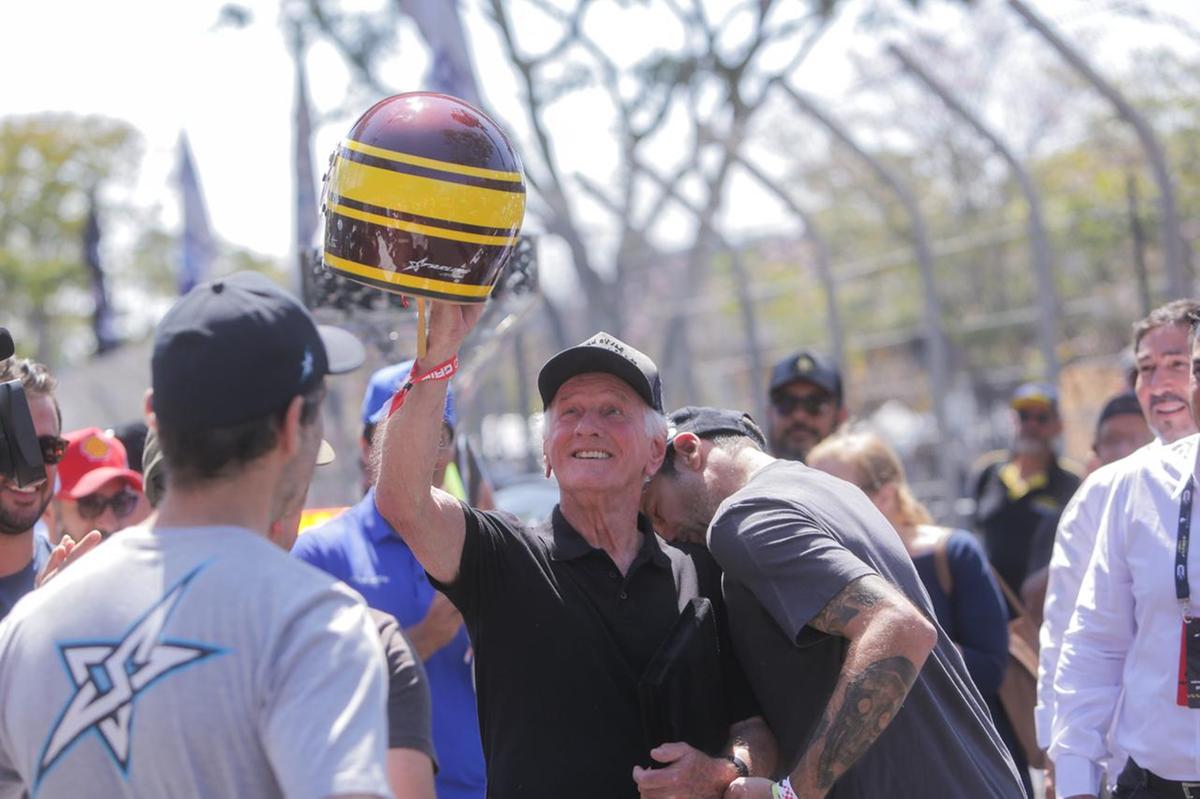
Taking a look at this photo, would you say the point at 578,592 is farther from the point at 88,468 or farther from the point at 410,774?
the point at 88,468

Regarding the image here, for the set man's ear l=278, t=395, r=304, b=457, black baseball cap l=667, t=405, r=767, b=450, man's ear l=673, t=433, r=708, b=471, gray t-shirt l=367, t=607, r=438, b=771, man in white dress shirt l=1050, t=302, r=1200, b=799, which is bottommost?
man in white dress shirt l=1050, t=302, r=1200, b=799

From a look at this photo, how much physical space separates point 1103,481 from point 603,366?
1.63 m

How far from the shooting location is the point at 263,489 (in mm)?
2139

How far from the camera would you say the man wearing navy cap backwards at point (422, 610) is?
412cm

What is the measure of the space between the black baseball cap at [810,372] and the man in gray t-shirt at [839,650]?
9.67 ft

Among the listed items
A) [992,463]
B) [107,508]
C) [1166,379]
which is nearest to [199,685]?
[107,508]

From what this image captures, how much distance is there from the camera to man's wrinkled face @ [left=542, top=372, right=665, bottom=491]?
11.5 ft

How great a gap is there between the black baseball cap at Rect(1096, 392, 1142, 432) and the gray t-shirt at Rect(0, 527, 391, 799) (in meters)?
5.10

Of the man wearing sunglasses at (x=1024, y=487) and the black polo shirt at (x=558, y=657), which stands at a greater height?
the black polo shirt at (x=558, y=657)

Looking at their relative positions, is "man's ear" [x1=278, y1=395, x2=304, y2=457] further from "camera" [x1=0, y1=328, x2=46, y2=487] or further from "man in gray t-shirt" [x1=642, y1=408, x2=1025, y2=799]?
"camera" [x1=0, y1=328, x2=46, y2=487]

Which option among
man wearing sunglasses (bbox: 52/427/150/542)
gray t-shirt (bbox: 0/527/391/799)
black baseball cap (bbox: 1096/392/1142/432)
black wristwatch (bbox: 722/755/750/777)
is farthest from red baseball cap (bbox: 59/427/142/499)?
black baseball cap (bbox: 1096/392/1142/432)

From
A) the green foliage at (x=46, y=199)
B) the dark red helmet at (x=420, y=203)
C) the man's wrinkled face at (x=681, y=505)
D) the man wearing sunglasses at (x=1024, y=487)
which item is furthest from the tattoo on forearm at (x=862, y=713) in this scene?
the green foliage at (x=46, y=199)

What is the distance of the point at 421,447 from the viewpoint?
312 centimetres

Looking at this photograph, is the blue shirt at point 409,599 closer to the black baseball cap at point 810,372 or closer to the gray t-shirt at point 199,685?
the gray t-shirt at point 199,685
